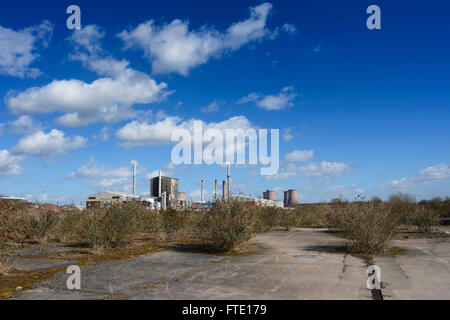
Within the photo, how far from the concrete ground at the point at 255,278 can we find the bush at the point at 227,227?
1233 millimetres

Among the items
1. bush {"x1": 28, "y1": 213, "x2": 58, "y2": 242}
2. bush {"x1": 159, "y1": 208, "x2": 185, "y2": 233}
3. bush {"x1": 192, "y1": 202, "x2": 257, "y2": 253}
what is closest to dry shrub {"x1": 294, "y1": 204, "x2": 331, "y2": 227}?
bush {"x1": 159, "y1": 208, "x2": 185, "y2": 233}

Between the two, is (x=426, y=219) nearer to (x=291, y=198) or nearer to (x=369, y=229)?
(x=369, y=229)

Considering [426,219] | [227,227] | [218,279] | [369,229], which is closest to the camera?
[218,279]

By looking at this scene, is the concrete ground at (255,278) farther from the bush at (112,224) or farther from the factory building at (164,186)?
the factory building at (164,186)

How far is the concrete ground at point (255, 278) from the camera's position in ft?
22.3

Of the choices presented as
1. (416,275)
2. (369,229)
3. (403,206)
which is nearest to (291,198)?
(403,206)

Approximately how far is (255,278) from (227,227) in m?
5.17

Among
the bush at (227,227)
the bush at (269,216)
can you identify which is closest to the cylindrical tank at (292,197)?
the bush at (269,216)

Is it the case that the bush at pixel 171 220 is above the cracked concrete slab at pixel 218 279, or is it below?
above

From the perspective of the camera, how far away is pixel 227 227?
44.2 feet

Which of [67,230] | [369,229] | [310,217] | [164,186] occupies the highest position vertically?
[164,186]
